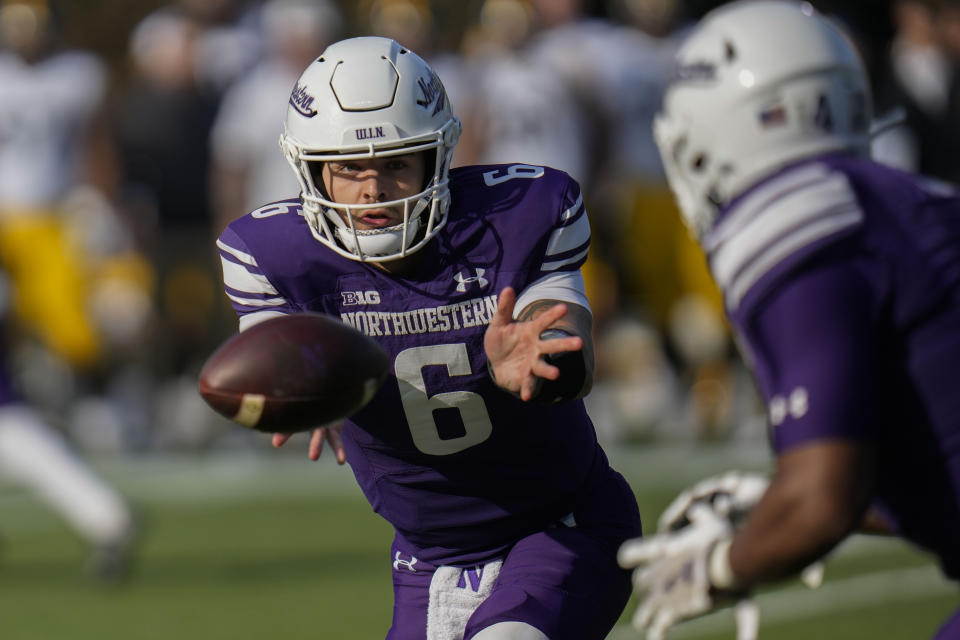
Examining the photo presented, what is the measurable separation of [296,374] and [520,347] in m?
0.41

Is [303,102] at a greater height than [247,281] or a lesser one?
greater

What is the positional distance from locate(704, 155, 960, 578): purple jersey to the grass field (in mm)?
2875

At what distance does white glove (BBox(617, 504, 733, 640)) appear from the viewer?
2.31 m

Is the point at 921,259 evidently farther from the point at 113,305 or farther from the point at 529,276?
the point at 113,305

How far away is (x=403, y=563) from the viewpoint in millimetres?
3344

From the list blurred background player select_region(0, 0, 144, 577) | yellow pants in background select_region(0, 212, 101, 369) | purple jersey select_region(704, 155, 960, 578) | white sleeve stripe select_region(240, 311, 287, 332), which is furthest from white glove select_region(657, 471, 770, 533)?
yellow pants in background select_region(0, 212, 101, 369)

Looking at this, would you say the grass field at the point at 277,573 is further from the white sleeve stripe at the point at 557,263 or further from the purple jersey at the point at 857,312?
the purple jersey at the point at 857,312

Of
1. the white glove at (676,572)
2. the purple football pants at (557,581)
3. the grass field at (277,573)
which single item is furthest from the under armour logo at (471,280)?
the grass field at (277,573)

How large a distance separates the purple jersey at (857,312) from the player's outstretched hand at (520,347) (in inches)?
21.5

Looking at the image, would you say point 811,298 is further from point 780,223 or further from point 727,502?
point 727,502

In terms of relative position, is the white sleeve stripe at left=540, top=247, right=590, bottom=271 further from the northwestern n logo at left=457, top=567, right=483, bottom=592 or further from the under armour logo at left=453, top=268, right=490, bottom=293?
the northwestern n logo at left=457, top=567, right=483, bottom=592

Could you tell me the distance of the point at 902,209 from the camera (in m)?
2.25

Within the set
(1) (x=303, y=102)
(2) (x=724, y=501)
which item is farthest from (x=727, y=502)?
(1) (x=303, y=102)

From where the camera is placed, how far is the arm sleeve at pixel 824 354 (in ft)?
6.89
